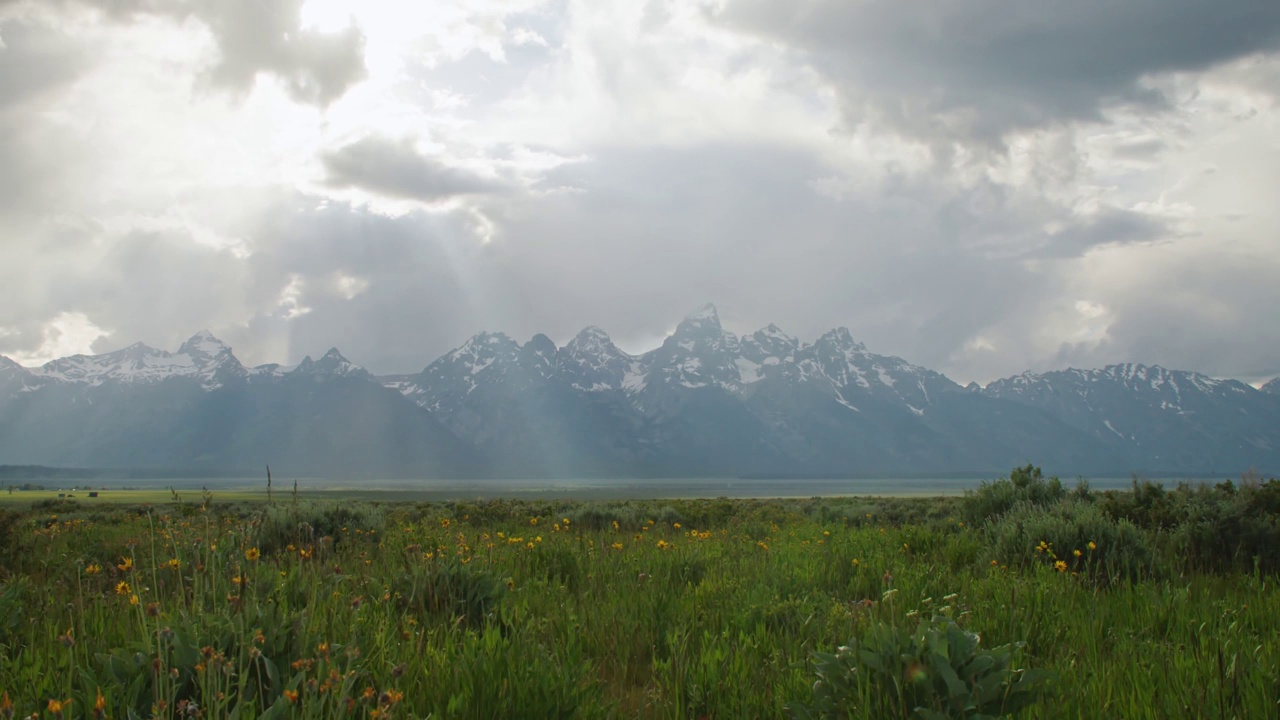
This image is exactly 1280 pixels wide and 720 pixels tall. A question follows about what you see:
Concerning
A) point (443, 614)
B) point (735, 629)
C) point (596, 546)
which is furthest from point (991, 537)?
point (443, 614)

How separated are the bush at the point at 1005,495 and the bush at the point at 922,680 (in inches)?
404

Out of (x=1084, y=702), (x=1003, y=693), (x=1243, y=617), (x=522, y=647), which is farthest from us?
(x=1243, y=617)

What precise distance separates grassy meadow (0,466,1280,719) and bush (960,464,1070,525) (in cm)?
274

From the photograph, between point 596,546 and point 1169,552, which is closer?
point 1169,552

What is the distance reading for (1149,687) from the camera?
3465mm

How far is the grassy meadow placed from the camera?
2.83m

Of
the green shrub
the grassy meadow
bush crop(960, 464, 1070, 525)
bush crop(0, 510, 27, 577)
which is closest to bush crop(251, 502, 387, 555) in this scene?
the grassy meadow

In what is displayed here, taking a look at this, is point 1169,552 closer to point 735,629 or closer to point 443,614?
point 735,629

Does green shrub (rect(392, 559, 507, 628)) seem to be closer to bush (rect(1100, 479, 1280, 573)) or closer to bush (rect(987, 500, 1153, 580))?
bush (rect(987, 500, 1153, 580))

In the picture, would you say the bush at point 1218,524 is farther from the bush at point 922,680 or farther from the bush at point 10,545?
the bush at point 10,545

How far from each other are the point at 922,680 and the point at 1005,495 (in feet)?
36.9

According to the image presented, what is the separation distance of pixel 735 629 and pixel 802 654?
0.73 m

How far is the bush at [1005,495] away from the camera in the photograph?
40.0ft

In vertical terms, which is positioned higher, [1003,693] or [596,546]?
[1003,693]
